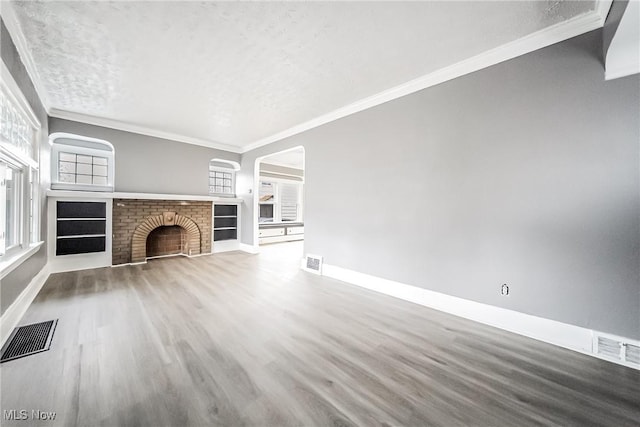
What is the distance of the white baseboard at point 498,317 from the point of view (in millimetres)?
1940

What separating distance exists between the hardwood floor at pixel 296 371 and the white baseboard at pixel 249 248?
10.1 feet

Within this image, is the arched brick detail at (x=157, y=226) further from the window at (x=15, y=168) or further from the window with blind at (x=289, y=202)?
the window with blind at (x=289, y=202)

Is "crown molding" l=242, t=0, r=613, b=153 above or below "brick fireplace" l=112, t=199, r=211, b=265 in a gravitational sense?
above

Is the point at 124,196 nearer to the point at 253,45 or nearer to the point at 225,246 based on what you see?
the point at 225,246

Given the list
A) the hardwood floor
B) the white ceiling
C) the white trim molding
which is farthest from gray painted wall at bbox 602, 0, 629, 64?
the white ceiling

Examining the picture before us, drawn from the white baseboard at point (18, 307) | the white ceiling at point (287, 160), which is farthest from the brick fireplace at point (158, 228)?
the white ceiling at point (287, 160)

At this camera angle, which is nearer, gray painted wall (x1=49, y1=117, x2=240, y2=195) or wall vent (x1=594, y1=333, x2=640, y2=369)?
wall vent (x1=594, y1=333, x2=640, y2=369)

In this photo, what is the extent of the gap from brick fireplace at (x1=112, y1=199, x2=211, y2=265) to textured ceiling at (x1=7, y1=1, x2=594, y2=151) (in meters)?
1.99

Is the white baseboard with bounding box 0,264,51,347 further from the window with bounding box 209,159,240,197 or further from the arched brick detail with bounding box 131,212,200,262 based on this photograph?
the window with bounding box 209,159,240,197

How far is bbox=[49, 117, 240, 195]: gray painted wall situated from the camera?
4344 mm

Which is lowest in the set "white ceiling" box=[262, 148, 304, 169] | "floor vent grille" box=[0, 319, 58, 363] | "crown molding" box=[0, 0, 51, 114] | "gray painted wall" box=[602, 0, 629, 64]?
"floor vent grille" box=[0, 319, 58, 363]

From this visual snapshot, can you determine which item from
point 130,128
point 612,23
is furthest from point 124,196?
point 612,23

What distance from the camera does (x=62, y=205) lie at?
3.95 m

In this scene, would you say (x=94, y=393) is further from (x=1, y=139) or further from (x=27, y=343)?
(x=1, y=139)
